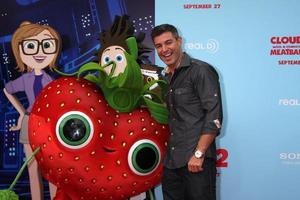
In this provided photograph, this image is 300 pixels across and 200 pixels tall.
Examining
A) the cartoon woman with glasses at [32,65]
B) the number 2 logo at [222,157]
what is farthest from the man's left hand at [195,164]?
the cartoon woman with glasses at [32,65]

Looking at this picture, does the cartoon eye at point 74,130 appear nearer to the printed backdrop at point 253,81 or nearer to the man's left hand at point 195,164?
the man's left hand at point 195,164

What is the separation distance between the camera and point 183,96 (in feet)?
5.55

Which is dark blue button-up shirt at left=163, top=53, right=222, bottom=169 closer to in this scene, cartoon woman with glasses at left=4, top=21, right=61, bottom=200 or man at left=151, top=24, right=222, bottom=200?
man at left=151, top=24, right=222, bottom=200

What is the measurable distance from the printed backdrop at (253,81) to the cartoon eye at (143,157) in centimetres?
61

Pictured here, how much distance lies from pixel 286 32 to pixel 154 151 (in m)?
1.11

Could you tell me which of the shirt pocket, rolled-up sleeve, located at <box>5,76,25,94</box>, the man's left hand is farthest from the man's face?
rolled-up sleeve, located at <box>5,76,25,94</box>

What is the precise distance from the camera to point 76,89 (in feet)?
5.94

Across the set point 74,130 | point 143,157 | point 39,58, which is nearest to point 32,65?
point 39,58

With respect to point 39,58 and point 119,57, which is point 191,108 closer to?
point 119,57

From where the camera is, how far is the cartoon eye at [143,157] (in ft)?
5.94

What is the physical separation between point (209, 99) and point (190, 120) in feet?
0.46

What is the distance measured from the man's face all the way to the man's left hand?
46cm

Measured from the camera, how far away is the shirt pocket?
5.52ft

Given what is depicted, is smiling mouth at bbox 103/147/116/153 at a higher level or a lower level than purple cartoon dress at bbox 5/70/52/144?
lower
